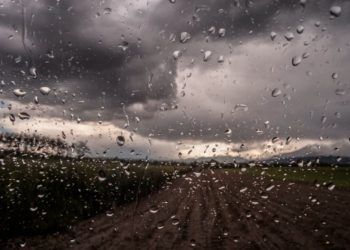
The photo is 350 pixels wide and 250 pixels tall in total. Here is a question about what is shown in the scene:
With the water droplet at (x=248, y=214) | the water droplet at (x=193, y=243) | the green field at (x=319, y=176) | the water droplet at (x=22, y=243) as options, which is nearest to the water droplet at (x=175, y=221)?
the water droplet at (x=248, y=214)

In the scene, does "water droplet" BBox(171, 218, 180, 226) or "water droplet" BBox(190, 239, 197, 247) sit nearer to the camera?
"water droplet" BBox(190, 239, 197, 247)

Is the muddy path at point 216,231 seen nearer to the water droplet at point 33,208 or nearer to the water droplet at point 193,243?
the water droplet at point 193,243

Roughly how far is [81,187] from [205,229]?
1157cm

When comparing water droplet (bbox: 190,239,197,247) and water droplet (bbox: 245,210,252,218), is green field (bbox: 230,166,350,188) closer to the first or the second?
water droplet (bbox: 245,210,252,218)

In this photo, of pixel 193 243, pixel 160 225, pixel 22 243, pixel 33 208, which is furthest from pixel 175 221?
pixel 33 208

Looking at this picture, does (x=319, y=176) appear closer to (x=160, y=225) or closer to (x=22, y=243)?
(x=160, y=225)

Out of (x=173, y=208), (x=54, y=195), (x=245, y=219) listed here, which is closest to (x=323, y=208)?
(x=245, y=219)

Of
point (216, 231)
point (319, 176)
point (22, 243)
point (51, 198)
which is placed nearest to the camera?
point (22, 243)

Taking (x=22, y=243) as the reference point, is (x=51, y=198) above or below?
above

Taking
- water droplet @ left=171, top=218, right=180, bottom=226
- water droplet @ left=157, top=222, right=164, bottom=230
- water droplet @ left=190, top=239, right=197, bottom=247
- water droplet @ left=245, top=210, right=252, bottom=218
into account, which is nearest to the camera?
water droplet @ left=190, top=239, right=197, bottom=247

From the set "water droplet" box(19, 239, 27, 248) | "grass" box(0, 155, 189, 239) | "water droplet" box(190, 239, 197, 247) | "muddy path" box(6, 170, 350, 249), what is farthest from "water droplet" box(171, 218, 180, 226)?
"water droplet" box(19, 239, 27, 248)

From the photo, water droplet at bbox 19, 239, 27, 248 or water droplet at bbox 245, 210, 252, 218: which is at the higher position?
water droplet at bbox 245, 210, 252, 218

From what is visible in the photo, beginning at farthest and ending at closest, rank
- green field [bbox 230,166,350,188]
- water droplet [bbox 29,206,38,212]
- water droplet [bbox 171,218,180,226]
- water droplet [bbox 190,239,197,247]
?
green field [bbox 230,166,350,188] < water droplet [bbox 29,206,38,212] < water droplet [bbox 171,218,180,226] < water droplet [bbox 190,239,197,247]

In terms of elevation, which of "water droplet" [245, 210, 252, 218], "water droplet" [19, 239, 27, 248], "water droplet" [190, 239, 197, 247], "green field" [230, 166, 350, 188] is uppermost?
"green field" [230, 166, 350, 188]
